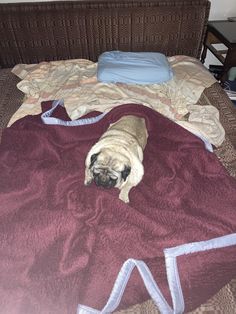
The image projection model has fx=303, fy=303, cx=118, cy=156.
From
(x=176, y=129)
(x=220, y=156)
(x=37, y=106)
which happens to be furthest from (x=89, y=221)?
(x=37, y=106)

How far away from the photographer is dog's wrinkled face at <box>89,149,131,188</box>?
148 cm

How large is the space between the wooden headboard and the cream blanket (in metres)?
0.19

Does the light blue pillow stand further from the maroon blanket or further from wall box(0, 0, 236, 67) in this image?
wall box(0, 0, 236, 67)

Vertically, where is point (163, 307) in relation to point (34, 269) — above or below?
below

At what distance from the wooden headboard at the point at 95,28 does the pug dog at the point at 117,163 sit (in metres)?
1.28

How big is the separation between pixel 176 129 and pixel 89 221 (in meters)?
0.80

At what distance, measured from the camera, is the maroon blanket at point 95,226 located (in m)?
1.08

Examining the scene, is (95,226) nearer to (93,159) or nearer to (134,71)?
(93,159)

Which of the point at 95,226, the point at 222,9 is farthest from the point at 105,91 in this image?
the point at 222,9

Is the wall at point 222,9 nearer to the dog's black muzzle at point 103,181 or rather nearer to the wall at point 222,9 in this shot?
the wall at point 222,9

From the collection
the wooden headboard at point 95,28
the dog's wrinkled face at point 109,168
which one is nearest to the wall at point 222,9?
the wooden headboard at point 95,28

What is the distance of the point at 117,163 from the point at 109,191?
0.48 ft

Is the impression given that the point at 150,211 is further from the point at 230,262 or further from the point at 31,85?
the point at 31,85

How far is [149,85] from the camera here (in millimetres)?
2225
